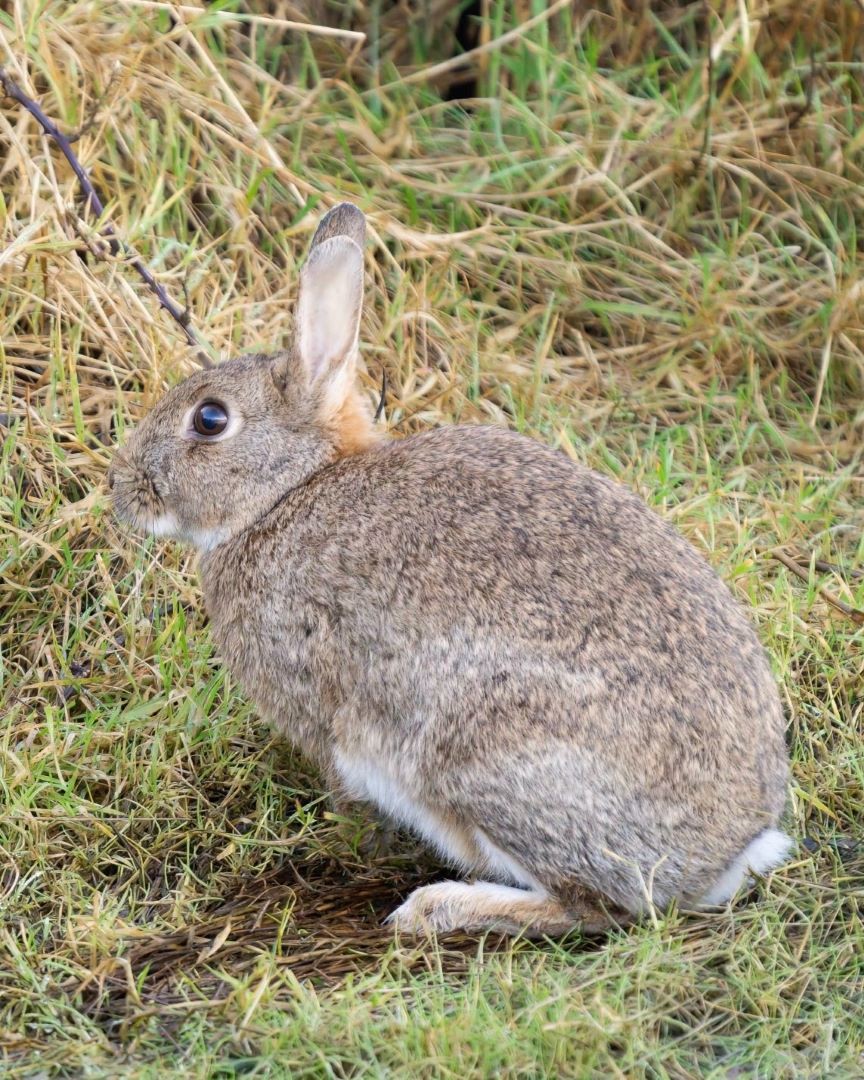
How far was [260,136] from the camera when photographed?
565 centimetres

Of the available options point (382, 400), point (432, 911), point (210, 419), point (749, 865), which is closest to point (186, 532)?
point (210, 419)

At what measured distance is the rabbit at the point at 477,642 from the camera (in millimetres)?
3674

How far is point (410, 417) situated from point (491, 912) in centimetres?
195

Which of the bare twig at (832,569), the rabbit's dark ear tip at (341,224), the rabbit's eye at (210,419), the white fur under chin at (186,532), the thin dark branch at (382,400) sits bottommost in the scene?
the bare twig at (832,569)

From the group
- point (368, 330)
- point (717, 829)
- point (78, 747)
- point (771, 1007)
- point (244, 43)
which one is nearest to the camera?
point (771, 1007)

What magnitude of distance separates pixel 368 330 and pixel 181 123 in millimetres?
948

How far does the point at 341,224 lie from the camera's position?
4.48 meters

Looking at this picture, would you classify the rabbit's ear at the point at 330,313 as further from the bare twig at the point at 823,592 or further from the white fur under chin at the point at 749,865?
the white fur under chin at the point at 749,865

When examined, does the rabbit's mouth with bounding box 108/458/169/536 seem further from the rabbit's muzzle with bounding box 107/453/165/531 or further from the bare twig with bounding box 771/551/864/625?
the bare twig with bounding box 771/551/864/625

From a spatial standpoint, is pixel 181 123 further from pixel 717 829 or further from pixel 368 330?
pixel 717 829

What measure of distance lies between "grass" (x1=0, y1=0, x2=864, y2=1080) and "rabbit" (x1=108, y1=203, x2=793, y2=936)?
0.20 meters

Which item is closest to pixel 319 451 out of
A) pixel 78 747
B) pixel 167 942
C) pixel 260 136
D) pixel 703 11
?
pixel 78 747

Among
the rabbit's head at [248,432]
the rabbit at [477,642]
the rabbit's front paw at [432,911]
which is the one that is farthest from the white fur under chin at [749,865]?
the rabbit's head at [248,432]

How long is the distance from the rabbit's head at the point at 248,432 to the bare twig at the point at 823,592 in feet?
4.49
